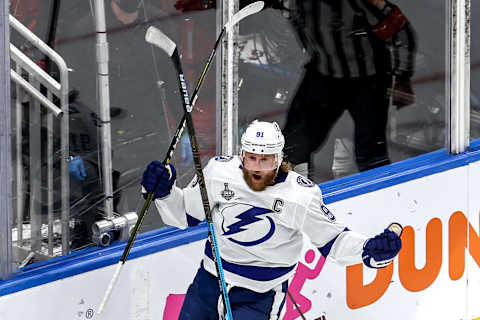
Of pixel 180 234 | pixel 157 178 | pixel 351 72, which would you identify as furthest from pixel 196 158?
pixel 351 72

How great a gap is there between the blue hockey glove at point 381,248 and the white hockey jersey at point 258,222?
4 centimetres

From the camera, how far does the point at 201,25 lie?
3602 millimetres

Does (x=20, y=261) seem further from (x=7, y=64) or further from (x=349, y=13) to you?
(x=349, y=13)

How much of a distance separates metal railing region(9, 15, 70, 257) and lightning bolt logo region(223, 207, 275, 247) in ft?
1.91

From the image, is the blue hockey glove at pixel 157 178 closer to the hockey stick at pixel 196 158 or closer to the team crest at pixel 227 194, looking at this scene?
Answer: the hockey stick at pixel 196 158

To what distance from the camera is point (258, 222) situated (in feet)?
10.5

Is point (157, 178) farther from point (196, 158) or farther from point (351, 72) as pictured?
point (351, 72)

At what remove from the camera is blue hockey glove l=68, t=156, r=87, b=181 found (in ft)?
10.9

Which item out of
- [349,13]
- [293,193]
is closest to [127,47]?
[293,193]

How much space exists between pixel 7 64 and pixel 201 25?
819 millimetres

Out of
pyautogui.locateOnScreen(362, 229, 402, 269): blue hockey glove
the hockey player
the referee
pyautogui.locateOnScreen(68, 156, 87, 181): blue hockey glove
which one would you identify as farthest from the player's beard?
the referee

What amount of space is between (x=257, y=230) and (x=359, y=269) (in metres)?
1.09

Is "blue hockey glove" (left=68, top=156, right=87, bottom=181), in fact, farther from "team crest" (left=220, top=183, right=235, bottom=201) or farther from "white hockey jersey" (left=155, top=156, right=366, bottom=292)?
"team crest" (left=220, top=183, right=235, bottom=201)

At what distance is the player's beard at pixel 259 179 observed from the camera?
124 inches
